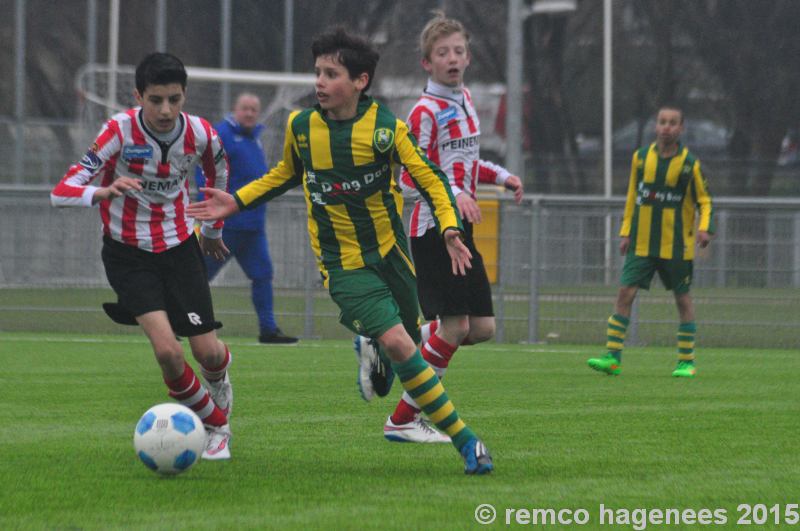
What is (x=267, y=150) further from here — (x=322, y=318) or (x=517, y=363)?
(x=517, y=363)

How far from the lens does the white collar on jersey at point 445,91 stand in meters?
7.71

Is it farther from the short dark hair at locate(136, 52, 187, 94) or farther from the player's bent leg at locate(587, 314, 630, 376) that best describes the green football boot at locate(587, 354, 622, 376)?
the short dark hair at locate(136, 52, 187, 94)

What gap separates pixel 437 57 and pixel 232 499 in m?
3.25

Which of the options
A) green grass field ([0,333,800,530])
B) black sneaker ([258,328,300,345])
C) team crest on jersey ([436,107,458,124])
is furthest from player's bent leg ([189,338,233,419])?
black sneaker ([258,328,300,345])

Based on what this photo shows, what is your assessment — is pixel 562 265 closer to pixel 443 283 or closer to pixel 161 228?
pixel 443 283

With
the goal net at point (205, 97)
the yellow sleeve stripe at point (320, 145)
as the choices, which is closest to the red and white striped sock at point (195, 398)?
the yellow sleeve stripe at point (320, 145)

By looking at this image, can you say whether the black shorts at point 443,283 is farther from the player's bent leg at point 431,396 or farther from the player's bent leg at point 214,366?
the player's bent leg at point 431,396

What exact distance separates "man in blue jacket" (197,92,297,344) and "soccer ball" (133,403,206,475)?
6502 millimetres

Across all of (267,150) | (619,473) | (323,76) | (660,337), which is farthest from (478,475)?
(267,150)

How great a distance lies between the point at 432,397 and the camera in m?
5.89

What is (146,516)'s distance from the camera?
4.93 m

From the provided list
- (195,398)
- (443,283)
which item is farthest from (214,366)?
(443,283)

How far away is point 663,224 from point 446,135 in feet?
12.1

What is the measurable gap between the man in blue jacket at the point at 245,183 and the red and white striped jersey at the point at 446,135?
4.90 m
